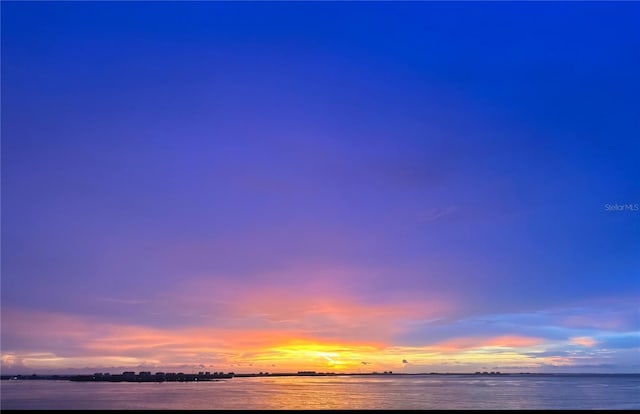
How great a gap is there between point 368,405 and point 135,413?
127 feet

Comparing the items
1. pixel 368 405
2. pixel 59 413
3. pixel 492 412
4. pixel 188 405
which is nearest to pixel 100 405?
pixel 188 405

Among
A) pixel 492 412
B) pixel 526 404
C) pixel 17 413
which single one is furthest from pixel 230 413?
pixel 526 404

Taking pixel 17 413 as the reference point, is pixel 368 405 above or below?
below

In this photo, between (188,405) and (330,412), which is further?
(188,405)

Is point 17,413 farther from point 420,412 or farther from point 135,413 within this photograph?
point 420,412

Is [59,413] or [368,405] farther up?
[59,413]

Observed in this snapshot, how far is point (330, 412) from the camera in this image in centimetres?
2331

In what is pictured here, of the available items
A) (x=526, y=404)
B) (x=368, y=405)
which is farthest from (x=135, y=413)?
(x=526, y=404)

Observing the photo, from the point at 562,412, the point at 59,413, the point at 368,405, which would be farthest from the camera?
the point at 368,405

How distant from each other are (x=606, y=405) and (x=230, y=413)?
5067cm

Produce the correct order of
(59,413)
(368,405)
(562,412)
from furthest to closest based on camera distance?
(368,405) → (59,413) → (562,412)

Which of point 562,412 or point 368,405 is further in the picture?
point 368,405

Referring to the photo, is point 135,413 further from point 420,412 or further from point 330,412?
point 420,412

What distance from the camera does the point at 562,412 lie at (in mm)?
21203
